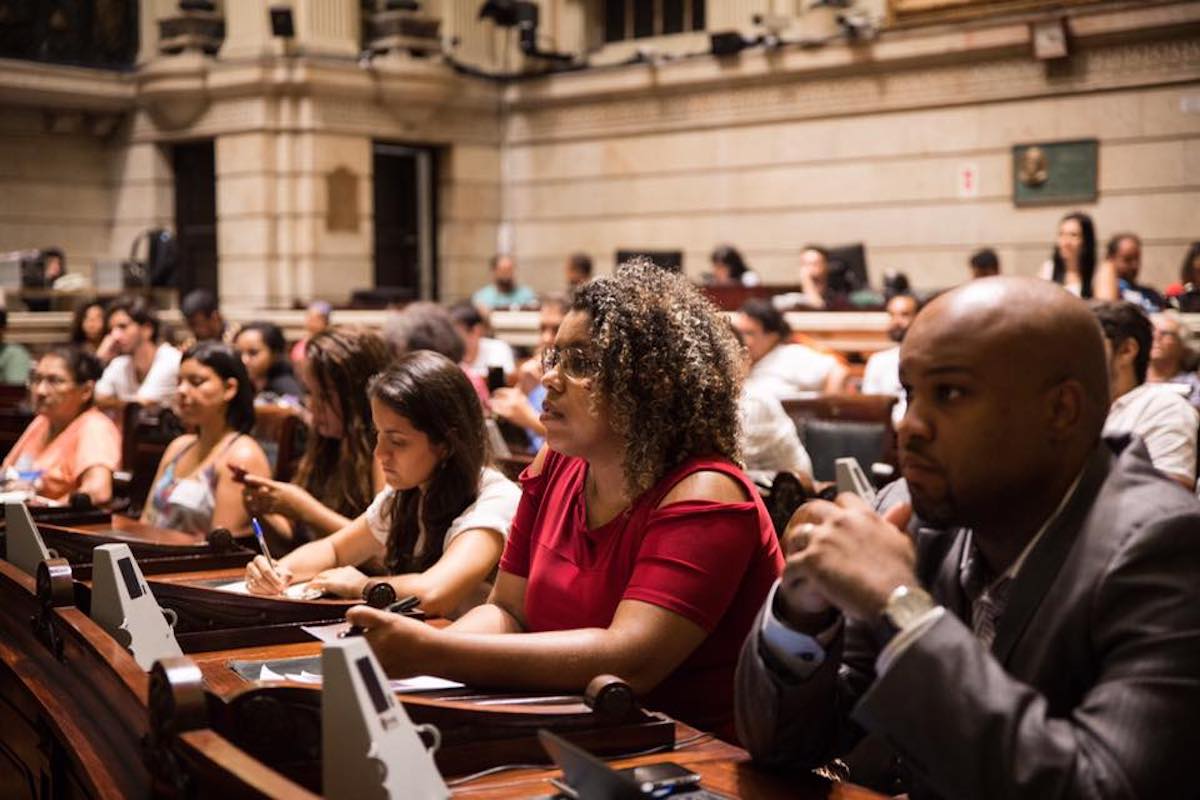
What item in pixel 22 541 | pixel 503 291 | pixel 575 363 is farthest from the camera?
pixel 503 291

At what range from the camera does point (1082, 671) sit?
1.65 m

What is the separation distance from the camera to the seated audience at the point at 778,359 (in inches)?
301

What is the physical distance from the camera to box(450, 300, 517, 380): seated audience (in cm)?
850

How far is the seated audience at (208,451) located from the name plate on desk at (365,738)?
123 inches

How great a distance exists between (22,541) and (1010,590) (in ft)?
7.43

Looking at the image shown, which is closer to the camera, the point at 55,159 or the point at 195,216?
the point at 195,216

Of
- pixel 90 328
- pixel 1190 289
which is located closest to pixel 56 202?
pixel 90 328

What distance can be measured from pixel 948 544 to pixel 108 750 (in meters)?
1.21

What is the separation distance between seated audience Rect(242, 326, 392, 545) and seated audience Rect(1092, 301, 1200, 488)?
2196 mm

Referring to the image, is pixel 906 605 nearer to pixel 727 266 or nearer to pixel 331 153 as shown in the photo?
pixel 727 266

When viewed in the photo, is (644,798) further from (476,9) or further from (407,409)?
(476,9)

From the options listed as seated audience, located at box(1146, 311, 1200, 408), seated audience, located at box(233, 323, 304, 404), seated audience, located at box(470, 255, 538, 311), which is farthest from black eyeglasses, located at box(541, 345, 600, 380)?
seated audience, located at box(470, 255, 538, 311)

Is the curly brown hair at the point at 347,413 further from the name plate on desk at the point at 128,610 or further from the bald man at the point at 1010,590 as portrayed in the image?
the bald man at the point at 1010,590

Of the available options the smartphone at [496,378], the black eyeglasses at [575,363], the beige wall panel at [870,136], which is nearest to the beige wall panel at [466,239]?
the beige wall panel at [870,136]
